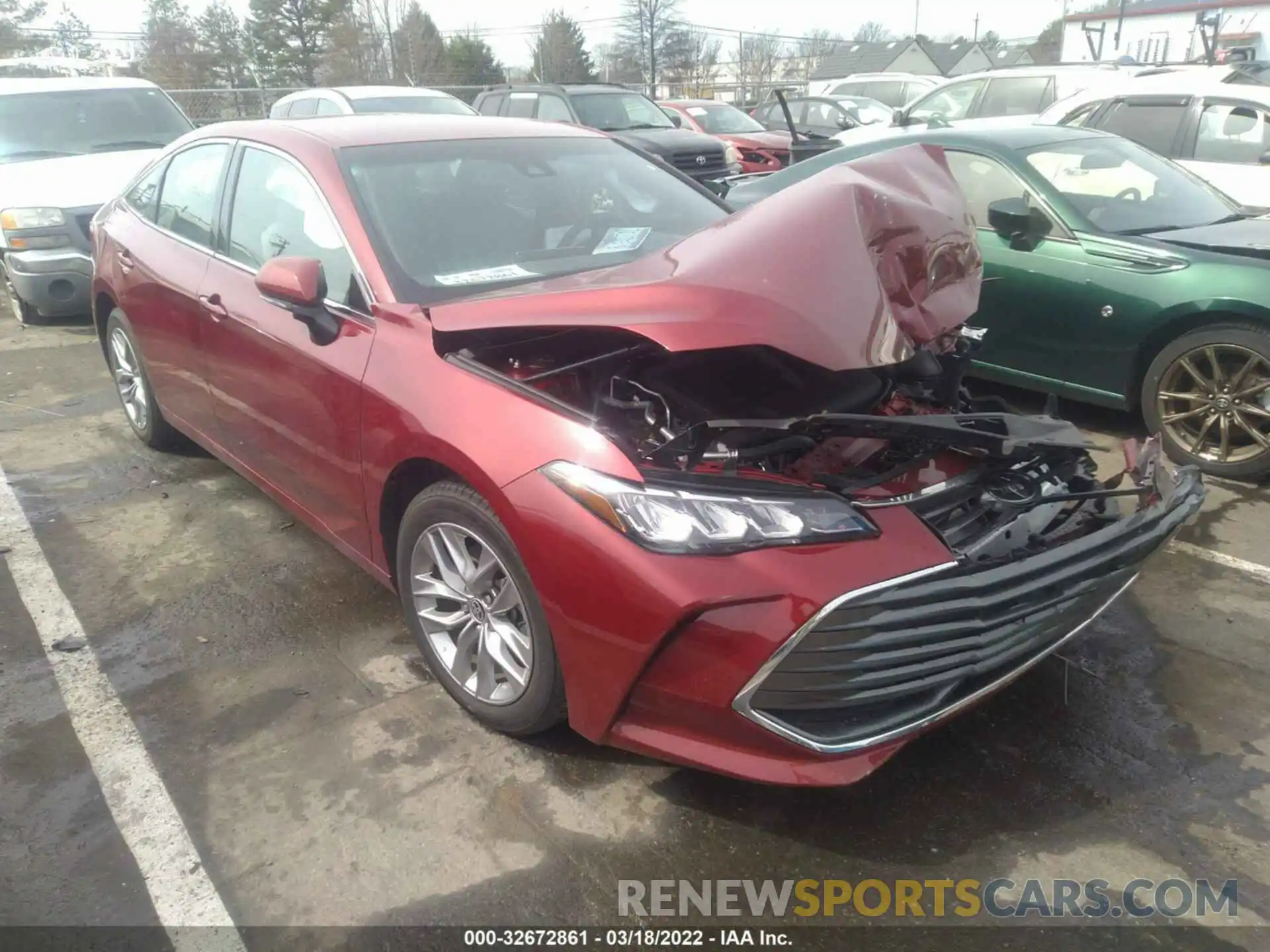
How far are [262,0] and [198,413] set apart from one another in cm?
4194

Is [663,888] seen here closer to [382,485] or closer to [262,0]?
[382,485]

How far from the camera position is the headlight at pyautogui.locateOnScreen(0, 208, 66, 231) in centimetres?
711

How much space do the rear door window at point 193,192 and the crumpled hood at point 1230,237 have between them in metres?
4.39

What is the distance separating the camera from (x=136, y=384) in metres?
4.99

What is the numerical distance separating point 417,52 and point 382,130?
33.3 m

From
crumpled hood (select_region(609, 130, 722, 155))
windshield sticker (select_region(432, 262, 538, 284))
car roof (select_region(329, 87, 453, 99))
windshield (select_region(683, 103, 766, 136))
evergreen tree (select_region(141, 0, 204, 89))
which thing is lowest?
windshield sticker (select_region(432, 262, 538, 284))

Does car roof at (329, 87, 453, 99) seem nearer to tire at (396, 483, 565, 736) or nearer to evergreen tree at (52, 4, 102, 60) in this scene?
tire at (396, 483, 565, 736)

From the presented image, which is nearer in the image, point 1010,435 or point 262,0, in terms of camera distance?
point 1010,435

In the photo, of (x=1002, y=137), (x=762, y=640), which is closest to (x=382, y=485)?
(x=762, y=640)

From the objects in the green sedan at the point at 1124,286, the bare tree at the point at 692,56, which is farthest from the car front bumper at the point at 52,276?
the bare tree at the point at 692,56

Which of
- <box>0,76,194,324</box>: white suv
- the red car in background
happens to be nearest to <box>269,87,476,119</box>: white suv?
<box>0,76,194,324</box>: white suv

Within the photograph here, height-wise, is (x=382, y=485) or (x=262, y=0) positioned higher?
(x=262, y=0)

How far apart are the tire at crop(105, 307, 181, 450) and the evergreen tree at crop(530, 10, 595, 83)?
35.8 m

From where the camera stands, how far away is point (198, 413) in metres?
4.18
